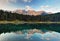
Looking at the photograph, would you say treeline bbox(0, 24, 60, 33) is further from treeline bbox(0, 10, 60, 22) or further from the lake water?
treeline bbox(0, 10, 60, 22)

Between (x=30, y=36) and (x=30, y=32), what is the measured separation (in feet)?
0.64

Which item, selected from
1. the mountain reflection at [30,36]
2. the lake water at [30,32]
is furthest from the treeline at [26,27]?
the mountain reflection at [30,36]

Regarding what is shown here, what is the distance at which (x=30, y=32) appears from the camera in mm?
3877

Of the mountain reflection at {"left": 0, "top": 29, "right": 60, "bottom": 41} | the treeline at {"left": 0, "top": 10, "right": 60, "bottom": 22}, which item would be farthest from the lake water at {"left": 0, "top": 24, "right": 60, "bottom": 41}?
the treeline at {"left": 0, "top": 10, "right": 60, "bottom": 22}

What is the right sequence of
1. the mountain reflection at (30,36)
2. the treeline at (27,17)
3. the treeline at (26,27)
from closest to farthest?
the mountain reflection at (30,36) < the treeline at (27,17) < the treeline at (26,27)

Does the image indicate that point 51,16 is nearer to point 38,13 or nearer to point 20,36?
point 38,13

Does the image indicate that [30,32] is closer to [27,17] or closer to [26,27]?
[26,27]

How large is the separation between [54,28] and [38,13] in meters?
0.69

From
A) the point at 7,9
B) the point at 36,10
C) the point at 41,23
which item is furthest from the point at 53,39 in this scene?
the point at 7,9

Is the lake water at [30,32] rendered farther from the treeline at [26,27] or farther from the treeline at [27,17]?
the treeline at [27,17]

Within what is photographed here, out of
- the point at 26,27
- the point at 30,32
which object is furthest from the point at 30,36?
the point at 26,27

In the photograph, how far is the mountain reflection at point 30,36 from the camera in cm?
360

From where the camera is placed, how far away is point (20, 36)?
367cm

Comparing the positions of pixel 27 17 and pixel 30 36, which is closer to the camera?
pixel 30 36
